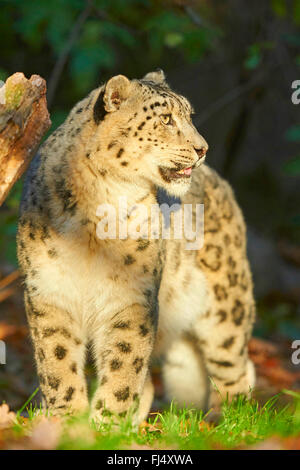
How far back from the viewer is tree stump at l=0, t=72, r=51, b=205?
13.0 feet

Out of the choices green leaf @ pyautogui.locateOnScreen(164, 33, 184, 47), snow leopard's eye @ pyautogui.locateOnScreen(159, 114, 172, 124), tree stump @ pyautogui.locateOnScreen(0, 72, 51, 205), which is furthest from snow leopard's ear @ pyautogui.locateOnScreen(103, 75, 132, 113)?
green leaf @ pyautogui.locateOnScreen(164, 33, 184, 47)

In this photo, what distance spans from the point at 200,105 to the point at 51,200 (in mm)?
9159

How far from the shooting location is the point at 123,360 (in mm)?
4566

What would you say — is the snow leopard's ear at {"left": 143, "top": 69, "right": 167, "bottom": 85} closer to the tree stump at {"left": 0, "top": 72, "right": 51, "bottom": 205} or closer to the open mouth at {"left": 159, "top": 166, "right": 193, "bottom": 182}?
the open mouth at {"left": 159, "top": 166, "right": 193, "bottom": 182}

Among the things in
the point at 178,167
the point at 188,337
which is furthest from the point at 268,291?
the point at 178,167

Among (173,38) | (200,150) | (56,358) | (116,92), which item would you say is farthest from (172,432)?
(173,38)

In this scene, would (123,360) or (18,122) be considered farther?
(123,360)

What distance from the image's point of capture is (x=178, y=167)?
181 inches

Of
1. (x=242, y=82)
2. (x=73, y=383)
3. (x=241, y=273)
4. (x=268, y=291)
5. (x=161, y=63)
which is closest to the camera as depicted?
(x=73, y=383)

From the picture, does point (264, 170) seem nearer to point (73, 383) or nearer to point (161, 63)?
point (161, 63)

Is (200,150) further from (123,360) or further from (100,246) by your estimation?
(123,360)

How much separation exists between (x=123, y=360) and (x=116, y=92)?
165 cm

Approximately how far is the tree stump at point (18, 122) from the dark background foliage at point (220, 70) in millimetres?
2139

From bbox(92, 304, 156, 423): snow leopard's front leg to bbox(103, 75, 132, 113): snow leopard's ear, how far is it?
1251 millimetres
